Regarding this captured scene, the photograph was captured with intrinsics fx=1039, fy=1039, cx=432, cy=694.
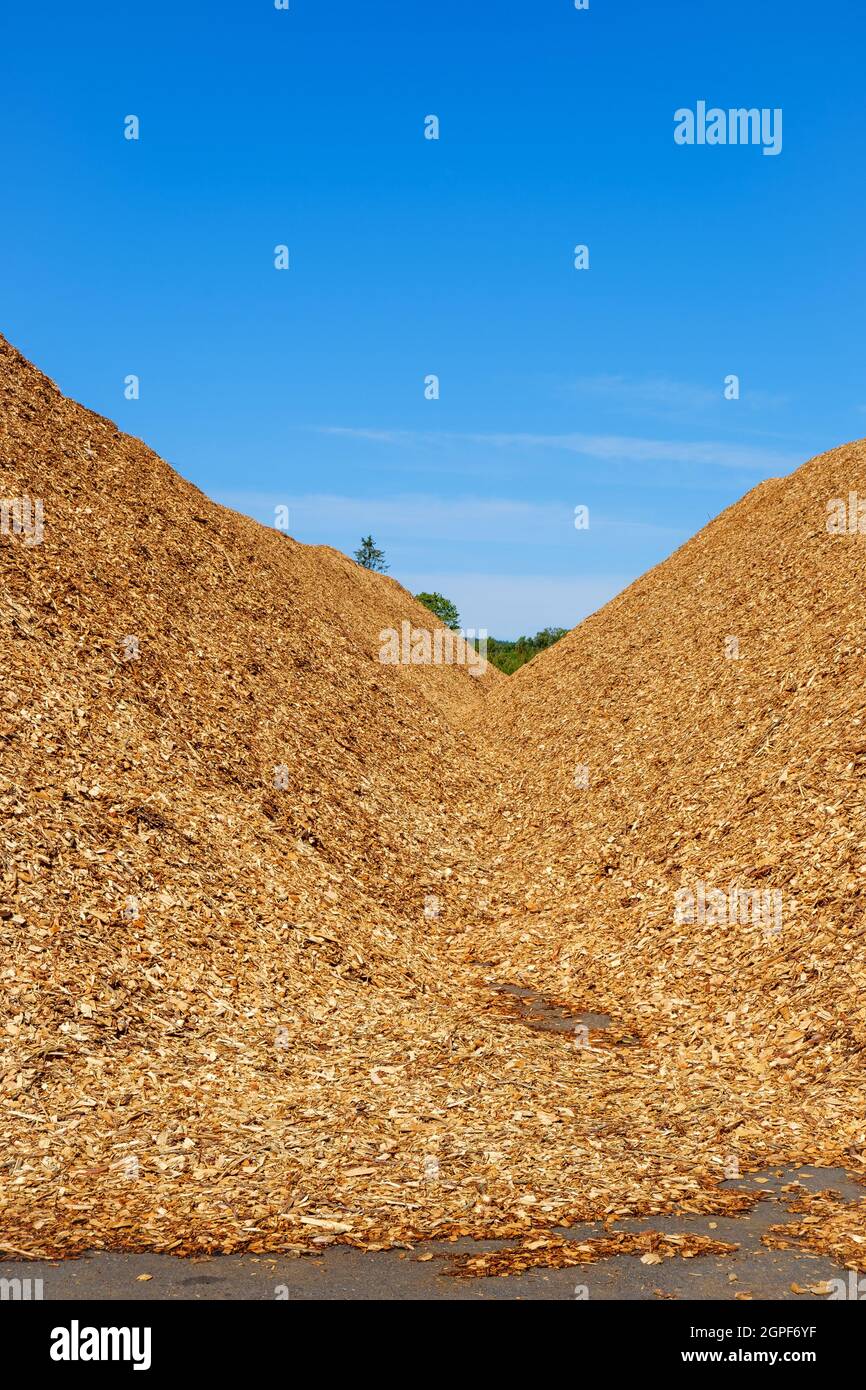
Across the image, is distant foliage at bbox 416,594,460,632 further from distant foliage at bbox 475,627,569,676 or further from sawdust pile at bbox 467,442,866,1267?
sawdust pile at bbox 467,442,866,1267

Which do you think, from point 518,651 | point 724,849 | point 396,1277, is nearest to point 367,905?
point 724,849

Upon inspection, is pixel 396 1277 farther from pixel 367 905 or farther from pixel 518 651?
pixel 518 651

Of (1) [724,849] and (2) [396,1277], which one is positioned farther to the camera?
(1) [724,849]

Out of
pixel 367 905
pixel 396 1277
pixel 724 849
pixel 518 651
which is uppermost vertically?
pixel 518 651

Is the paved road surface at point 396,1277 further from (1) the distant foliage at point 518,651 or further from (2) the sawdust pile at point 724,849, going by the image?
(1) the distant foliage at point 518,651

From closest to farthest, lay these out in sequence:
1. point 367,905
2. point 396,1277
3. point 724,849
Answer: point 396,1277, point 724,849, point 367,905

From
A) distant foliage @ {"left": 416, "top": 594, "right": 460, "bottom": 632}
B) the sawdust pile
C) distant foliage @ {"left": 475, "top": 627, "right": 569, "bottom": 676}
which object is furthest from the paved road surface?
distant foliage @ {"left": 416, "top": 594, "right": 460, "bottom": 632}

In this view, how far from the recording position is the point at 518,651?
193 ft

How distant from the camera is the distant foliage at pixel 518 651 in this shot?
49844mm

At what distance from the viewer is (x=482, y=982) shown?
10.8 m

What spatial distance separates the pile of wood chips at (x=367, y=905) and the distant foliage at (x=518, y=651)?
22812 mm

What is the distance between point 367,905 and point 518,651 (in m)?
47.5

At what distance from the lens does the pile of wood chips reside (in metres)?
6.48

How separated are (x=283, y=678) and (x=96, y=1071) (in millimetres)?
9581
